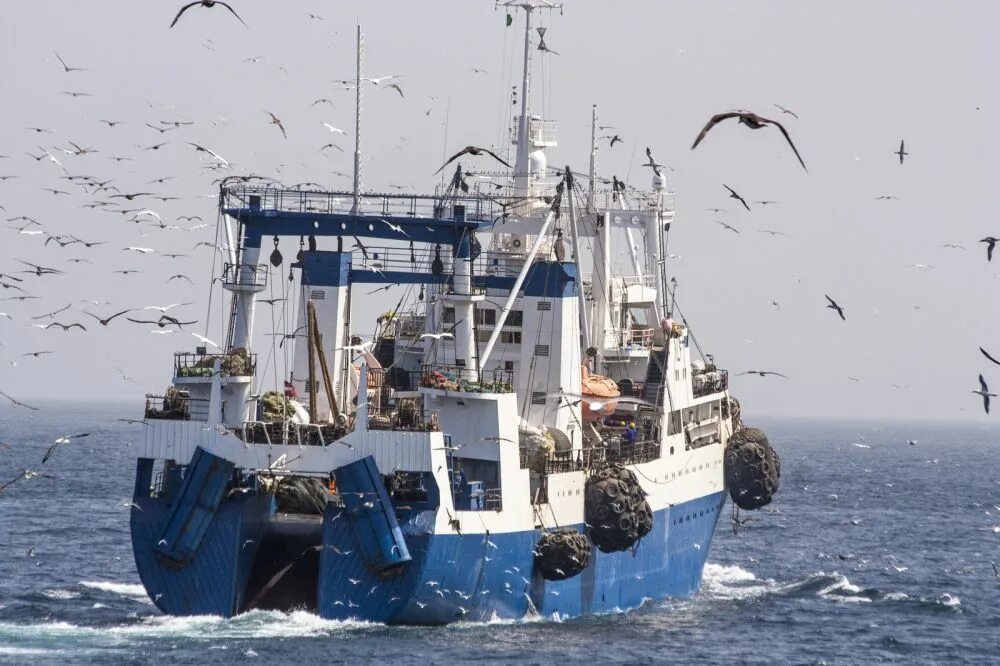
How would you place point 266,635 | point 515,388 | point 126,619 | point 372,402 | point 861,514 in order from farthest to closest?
1. point 861,514
2. point 515,388
3. point 372,402
4. point 126,619
5. point 266,635

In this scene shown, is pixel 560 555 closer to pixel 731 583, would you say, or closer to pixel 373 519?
pixel 373 519

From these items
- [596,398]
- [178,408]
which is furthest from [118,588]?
[596,398]

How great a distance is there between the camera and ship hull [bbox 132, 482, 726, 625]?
45281mm

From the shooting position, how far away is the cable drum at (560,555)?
4869 cm

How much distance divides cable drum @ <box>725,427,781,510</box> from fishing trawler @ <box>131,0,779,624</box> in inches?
3.0

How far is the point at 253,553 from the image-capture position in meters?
46.5

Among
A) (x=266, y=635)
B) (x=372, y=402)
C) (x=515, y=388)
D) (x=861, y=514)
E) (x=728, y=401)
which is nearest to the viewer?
(x=266, y=635)

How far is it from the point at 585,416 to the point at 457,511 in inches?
425

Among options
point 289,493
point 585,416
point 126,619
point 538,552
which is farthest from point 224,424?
point 585,416

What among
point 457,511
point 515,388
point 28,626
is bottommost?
point 28,626

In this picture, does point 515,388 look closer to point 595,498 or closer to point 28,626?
point 595,498

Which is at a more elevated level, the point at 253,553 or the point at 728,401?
the point at 728,401

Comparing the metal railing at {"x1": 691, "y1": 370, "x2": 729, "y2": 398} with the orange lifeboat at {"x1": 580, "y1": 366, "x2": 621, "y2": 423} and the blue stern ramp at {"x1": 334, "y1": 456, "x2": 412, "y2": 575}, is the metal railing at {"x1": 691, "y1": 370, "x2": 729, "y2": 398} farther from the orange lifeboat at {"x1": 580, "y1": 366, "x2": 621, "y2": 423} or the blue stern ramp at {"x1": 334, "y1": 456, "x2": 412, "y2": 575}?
the blue stern ramp at {"x1": 334, "y1": 456, "x2": 412, "y2": 575}

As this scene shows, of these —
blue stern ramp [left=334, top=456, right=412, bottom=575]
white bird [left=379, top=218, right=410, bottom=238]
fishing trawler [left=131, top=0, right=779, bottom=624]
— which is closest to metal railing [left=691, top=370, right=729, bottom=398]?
fishing trawler [left=131, top=0, right=779, bottom=624]
